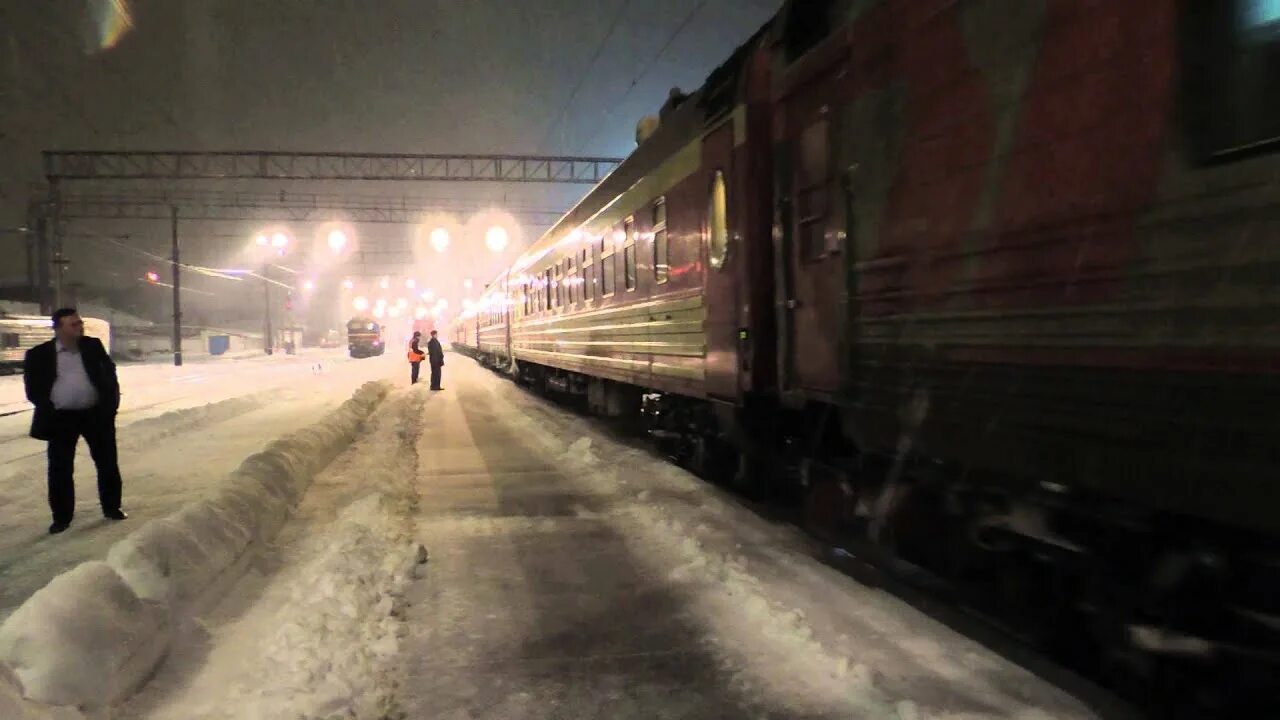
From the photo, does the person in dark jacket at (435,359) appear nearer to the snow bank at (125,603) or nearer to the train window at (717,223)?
the snow bank at (125,603)

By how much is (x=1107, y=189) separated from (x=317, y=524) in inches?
246

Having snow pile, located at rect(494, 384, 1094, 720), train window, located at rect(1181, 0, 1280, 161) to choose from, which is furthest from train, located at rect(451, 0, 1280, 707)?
snow pile, located at rect(494, 384, 1094, 720)

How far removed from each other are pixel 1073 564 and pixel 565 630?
102 inches

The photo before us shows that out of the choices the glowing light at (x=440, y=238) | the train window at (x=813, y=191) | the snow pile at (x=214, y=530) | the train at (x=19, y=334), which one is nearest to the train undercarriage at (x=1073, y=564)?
the train window at (x=813, y=191)

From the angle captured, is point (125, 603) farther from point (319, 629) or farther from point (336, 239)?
point (336, 239)

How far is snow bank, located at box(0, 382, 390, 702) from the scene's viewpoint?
315 cm

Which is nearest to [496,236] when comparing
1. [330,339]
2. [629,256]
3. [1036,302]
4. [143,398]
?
[143,398]

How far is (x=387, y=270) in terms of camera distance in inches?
2746

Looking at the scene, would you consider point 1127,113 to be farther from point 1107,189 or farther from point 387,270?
point 387,270

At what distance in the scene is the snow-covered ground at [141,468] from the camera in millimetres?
5992

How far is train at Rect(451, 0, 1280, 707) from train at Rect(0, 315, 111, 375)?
35.3 meters

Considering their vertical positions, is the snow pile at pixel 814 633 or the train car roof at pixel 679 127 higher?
the train car roof at pixel 679 127

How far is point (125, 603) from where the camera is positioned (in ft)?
12.4

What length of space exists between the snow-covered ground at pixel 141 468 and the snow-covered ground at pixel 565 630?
54.3 inches
